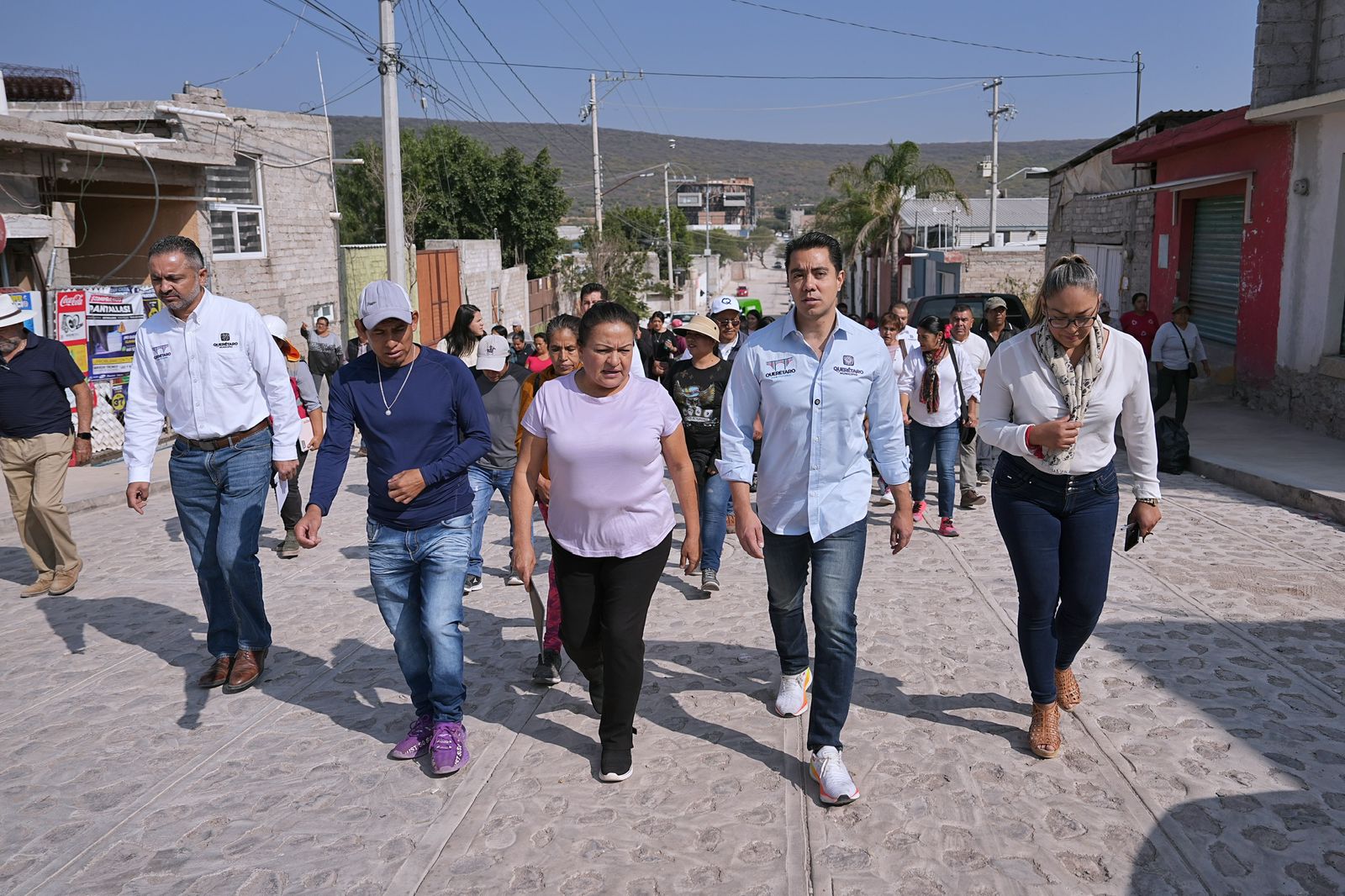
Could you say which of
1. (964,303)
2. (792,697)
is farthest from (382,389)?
(964,303)

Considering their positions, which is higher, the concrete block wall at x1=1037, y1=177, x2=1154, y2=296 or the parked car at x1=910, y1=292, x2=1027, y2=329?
the concrete block wall at x1=1037, y1=177, x2=1154, y2=296

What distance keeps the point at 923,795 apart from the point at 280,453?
3506 millimetres

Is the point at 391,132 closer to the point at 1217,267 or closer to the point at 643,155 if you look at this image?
the point at 1217,267

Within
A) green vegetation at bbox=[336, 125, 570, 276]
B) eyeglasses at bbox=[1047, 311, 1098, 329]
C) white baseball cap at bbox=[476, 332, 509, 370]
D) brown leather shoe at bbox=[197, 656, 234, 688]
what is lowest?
brown leather shoe at bbox=[197, 656, 234, 688]

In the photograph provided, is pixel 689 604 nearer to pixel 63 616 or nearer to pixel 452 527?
pixel 452 527

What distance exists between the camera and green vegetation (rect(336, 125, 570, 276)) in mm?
42281

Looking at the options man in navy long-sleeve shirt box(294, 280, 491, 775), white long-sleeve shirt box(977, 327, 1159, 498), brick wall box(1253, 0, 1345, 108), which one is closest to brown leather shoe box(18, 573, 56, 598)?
man in navy long-sleeve shirt box(294, 280, 491, 775)

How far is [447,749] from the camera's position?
4.57 m

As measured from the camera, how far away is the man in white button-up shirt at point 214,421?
5.39 m

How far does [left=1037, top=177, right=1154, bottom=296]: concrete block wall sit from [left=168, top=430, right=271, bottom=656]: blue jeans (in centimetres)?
1505

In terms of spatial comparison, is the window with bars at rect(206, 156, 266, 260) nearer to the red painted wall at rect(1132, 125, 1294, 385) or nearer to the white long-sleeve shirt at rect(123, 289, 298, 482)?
the white long-sleeve shirt at rect(123, 289, 298, 482)

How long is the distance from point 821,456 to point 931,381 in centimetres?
474

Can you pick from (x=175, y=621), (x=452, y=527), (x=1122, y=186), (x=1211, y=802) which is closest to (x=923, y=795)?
(x=1211, y=802)

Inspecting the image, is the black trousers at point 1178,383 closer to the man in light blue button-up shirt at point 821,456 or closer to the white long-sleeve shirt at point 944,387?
the white long-sleeve shirt at point 944,387
